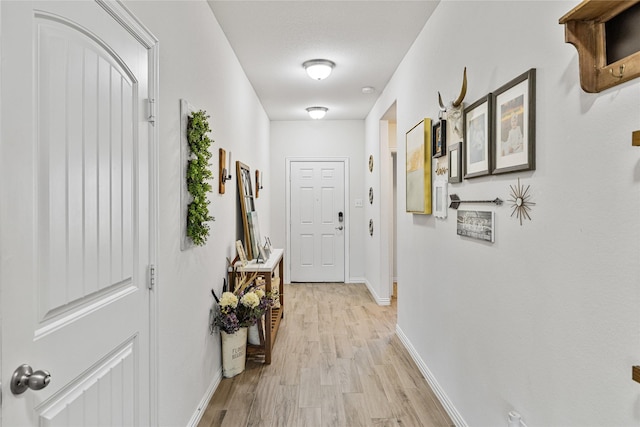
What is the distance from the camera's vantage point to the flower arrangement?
8.96 ft

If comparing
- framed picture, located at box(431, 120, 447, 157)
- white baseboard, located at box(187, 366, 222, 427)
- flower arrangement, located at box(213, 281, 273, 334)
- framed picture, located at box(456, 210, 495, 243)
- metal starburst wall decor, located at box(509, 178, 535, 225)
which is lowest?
white baseboard, located at box(187, 366, 222, 427)

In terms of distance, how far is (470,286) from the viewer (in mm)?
2066

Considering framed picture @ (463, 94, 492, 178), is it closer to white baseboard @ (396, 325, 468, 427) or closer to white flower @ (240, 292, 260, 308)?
white baseboard @ (396, 325, 468, 427)

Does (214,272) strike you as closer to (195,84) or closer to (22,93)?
(195,84)

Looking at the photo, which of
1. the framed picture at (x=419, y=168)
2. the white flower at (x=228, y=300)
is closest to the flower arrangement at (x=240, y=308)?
the white flower at (x=228, y=300)

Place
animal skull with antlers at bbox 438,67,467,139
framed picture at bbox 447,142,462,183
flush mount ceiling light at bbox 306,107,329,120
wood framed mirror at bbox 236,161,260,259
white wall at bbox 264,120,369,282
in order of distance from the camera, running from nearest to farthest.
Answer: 1. animal skull with antlers at bbox 438,67,467,139
2. framed picture at bbox 447,142,462,183
3. wood framed mirror at bbox 236,161,260,259
4. flush mount ceiling light at bbox 306,107,329,120
5. white wall at bbox 264,120,369,282

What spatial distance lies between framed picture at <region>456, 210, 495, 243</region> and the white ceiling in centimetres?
150

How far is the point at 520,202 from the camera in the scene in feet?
5.12

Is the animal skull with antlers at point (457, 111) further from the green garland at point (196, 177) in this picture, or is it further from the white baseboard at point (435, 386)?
the white baseboard at point (435, 386)

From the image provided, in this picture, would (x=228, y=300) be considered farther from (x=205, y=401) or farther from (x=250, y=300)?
(x=205, y=401)

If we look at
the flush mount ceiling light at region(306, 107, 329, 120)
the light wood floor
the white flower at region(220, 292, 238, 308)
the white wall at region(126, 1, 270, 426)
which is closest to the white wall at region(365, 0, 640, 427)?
the light wood floor

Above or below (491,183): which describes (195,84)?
above

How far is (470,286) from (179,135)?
1715 mm

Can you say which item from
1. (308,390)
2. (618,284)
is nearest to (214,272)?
(308,390)
